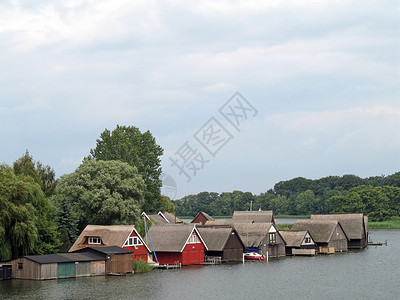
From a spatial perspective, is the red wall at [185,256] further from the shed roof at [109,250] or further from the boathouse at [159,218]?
the boathouse at [159,218]

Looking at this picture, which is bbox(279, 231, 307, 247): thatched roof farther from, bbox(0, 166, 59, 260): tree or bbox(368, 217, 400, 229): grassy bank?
bbox(368, 217, 400, 229): grassy bank

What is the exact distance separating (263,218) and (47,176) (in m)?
39.0

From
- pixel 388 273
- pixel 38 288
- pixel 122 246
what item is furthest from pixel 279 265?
pixel 38 288

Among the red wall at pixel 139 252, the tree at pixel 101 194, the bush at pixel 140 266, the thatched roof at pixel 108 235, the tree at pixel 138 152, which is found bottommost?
the bush at pixel 140 266

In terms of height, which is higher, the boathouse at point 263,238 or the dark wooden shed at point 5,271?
the boathouse at point 263,238

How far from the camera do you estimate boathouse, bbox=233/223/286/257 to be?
72.8 m

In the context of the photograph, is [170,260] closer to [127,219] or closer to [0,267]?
[127,219]

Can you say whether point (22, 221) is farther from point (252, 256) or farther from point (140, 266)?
point (252, 256)

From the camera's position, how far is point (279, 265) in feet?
214

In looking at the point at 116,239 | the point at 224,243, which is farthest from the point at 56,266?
the point at 224,243

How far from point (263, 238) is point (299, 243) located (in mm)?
7488

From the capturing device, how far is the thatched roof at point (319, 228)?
81.2 meters

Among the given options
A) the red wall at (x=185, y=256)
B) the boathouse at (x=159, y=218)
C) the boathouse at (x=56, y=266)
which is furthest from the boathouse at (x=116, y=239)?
the boathouse at (x=159, y=218)

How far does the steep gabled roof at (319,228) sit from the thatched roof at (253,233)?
11109 mm
